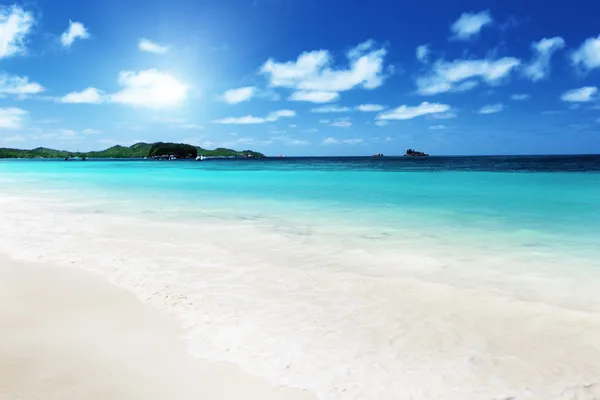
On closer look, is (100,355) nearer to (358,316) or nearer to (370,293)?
(358,316)

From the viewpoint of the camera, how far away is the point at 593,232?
13.7 metres

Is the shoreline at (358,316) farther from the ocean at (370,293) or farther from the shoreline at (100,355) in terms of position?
the shoreline at (100,355)

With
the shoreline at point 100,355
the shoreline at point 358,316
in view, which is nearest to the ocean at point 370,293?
the shoreline at point 358,316

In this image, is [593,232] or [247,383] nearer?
[247,383]

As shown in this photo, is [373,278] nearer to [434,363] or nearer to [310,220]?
[434,363]

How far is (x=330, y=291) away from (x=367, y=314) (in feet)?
3.89

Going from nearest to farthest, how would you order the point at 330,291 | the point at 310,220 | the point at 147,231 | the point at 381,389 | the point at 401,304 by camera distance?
the point at 381,389, the point at 401,304, the point at 330,291, the point at 147,231, the point at 310,220

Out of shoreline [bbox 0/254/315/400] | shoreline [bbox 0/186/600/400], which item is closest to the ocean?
shoreline [bbox 0/186/600/400]

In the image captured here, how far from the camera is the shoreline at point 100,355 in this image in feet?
13.8

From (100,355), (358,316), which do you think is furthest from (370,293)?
(100,355)

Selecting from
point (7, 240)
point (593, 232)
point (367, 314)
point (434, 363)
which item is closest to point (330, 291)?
point (367, 314)

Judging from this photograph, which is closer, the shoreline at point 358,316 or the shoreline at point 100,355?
the shoreline at point 100,355

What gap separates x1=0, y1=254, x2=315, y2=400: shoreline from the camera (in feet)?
13.8

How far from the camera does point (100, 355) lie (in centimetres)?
489
